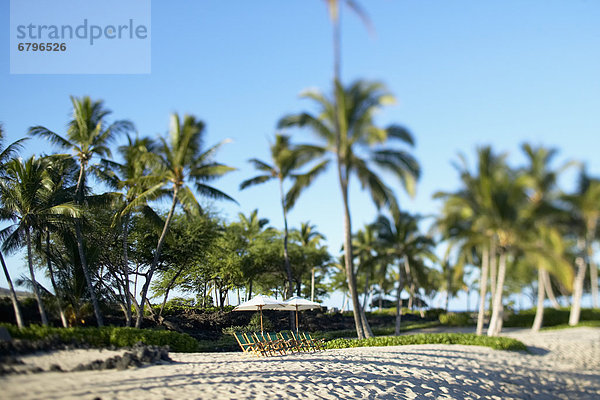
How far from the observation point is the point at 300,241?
112ft

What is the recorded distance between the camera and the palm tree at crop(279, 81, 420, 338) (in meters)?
17.7

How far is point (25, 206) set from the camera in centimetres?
1240

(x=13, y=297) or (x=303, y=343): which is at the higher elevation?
(x=13, y=297)

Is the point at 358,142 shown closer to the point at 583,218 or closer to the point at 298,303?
the point at 298,303

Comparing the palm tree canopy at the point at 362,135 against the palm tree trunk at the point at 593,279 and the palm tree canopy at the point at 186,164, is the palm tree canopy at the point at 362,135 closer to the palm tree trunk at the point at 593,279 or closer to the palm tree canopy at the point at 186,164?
the palm tree canopy at the point at 186,164

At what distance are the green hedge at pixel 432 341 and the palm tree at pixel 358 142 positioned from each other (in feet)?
3.13

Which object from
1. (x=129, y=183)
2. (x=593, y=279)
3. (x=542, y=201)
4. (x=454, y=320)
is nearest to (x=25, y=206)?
(x=129, y=183)

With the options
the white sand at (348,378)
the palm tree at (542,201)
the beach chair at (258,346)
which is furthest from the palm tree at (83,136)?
the palm tree at (542,201)

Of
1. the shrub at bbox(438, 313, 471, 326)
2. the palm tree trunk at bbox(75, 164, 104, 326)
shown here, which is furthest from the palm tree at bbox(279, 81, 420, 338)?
the shrub at bbox(438, 313, 471, 326)

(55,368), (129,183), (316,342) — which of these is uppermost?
(129,183)

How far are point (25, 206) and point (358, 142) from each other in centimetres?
1243

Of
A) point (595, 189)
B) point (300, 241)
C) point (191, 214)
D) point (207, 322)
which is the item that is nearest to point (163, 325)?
point (207, 322)

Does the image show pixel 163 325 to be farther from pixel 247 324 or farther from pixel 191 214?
pixel 191 214

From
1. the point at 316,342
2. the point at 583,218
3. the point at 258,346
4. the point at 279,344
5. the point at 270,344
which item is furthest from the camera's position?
the point at 583,218
